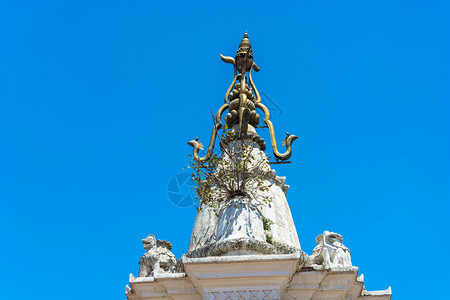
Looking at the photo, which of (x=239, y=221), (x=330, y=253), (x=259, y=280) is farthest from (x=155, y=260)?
(x=330, y=253)

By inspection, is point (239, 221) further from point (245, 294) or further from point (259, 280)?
point (245, 294)

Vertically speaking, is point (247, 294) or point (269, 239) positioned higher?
point (269, 239)

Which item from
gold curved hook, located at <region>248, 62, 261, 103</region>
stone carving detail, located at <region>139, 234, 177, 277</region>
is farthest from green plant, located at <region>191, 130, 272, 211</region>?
gold curved hook, located at <region>248, 62, 261, 103</region>

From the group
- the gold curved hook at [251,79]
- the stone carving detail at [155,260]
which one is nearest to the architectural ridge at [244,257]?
the stone carving detail at [155,260]

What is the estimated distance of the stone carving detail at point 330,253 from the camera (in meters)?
9.12

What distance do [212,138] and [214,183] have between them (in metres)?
2.50

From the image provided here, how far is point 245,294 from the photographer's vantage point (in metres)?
8.60

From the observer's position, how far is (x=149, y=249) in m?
10.1

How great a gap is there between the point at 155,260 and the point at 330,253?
301 cm

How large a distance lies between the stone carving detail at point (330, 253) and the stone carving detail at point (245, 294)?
3.28ft

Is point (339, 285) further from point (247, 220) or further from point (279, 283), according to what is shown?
point (247, 220)

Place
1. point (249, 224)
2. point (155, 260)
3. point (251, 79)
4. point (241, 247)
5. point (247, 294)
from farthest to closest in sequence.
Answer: point (251, 79), point (155, 260), point (249, 224), point (241, 247), point (247, 294)

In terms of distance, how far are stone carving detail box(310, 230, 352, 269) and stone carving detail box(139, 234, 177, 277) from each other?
248cm

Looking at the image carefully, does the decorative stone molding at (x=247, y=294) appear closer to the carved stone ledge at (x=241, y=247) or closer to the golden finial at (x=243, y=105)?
the carved stone ledge at (x=241, y=247)
